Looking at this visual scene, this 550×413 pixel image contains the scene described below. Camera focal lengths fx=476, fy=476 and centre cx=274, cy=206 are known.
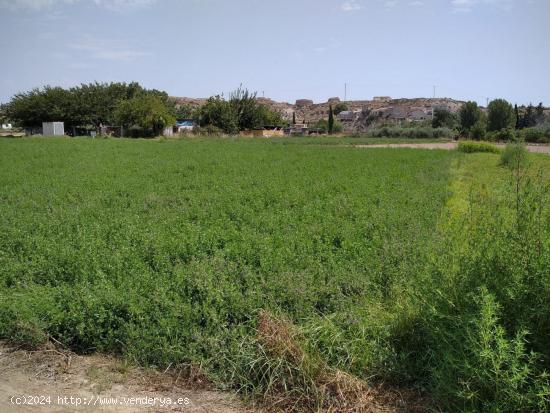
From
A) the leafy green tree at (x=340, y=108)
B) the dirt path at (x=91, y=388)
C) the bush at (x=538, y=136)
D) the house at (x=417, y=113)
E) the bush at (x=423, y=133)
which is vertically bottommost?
the dirt path at (x=91, y=388)

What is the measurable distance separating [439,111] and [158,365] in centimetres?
9262

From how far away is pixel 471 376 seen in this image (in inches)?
139

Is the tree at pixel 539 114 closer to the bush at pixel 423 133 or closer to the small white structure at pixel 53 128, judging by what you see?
the bush at pixel 423 133

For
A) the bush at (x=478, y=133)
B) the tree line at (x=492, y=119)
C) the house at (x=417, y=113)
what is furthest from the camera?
the house at (x=417, y=113)

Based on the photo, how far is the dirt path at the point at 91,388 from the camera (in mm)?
3908

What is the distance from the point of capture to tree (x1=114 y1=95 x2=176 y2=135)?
2438 inches

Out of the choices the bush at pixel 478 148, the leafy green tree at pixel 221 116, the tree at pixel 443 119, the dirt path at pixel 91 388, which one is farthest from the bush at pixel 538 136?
the dirt path at pixel 91 388

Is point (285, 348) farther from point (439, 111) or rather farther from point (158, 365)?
point (439, 111)

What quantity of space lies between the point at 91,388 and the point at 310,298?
2.37 metres

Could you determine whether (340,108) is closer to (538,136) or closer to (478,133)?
(478,133)

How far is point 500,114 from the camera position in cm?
7512

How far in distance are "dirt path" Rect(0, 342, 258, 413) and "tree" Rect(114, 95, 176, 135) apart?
2367 inches

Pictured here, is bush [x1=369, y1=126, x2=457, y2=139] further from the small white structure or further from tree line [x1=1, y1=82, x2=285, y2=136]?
the small white structure

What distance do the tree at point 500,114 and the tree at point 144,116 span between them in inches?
1965
